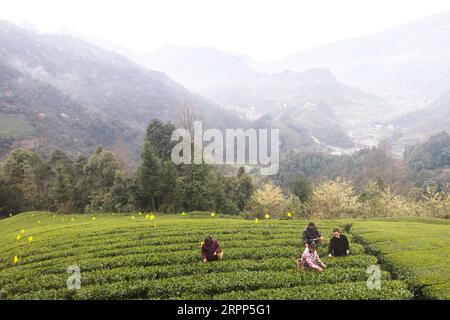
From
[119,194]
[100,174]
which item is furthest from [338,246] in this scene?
[100,174]

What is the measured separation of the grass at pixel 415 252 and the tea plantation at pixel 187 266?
183 mm

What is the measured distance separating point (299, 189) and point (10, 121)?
178m

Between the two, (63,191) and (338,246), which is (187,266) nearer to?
(338,246)

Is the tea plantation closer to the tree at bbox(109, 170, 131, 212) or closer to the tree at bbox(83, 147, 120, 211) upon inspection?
the tree at bbox(109, 170, 131, 212)

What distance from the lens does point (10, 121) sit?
18438 cm

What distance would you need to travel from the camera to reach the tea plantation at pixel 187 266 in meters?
17.5

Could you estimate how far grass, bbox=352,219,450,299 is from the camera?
1814cm

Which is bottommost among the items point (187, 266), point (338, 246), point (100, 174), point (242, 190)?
point (187, 266)

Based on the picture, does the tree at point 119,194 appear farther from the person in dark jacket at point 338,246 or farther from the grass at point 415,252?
the person in dark jacket at point 338,246

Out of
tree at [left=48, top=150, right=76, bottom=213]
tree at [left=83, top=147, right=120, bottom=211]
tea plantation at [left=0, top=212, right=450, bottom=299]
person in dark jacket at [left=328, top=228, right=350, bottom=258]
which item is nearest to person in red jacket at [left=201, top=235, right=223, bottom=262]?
tea plantation at [left=0, top=212, right=450, bottom=299]

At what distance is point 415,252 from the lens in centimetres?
2328

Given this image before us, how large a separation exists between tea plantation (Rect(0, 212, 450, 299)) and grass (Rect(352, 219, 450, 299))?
0.60 ft

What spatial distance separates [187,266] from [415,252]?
605 inches
